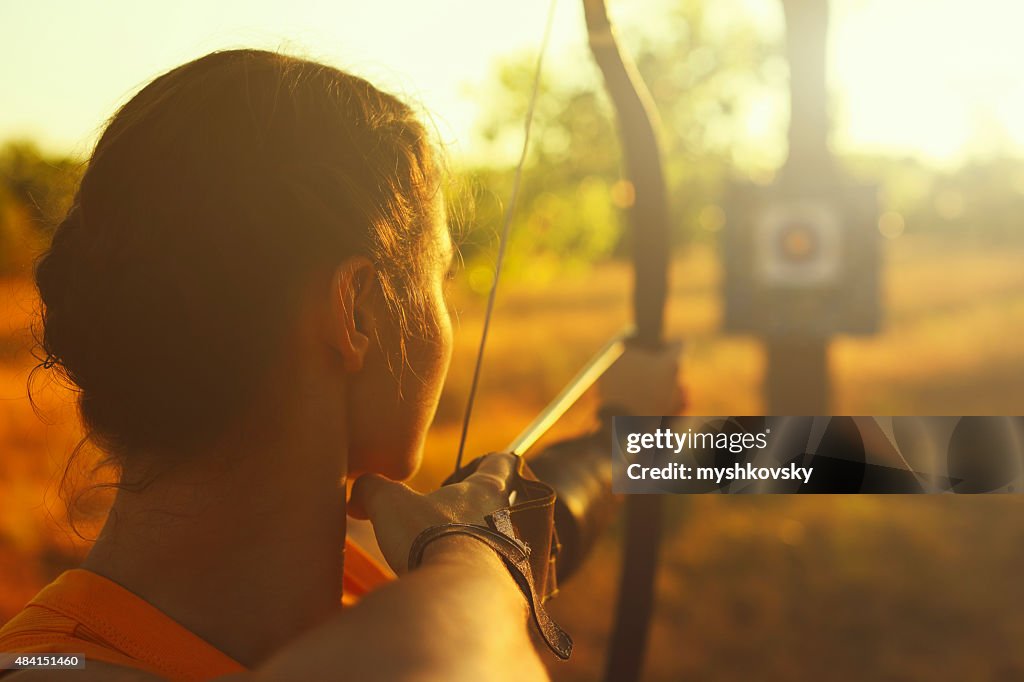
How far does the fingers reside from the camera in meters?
0.64

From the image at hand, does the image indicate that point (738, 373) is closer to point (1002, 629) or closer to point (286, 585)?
point (1002, 629)

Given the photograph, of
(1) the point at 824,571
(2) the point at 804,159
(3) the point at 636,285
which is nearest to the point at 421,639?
(3) the point at 636,285

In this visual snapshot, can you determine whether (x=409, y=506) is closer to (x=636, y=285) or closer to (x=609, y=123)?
(x=636, y=285)

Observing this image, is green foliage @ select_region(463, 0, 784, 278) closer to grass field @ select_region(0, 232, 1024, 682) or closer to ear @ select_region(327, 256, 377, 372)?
grass field @ select_region(0, 232, 1024, 682)

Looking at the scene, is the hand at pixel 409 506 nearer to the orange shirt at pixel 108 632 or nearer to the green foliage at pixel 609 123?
the orange shirt at pixel 108 632

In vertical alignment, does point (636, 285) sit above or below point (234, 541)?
below

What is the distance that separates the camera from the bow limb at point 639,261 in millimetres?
1281

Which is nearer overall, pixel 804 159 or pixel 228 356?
pixel 228 356

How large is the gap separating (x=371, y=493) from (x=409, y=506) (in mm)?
52

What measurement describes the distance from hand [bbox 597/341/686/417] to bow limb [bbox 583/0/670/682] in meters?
0.03

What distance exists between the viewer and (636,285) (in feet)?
4.72

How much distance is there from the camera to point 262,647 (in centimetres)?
60

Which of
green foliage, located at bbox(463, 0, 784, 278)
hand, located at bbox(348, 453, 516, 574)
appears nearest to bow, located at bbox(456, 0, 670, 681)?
hand, located at bbox(348, 453, 516, 574)

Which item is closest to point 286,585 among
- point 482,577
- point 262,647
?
point 262,647
